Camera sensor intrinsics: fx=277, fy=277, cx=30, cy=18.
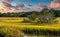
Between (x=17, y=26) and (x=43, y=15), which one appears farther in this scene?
(x=43, y=15)

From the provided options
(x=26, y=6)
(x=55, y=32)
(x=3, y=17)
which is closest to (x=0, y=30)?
(x=3, y=17)

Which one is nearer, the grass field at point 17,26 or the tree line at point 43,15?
the grass field at point 17,26

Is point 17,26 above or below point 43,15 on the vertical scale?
below

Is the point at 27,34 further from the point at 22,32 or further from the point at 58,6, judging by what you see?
the point at 58,6

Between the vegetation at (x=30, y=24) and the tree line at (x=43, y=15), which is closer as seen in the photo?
the vegetation at (x=30, y=24)

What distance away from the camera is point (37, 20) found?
344 inches

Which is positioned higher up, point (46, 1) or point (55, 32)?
point (46, 1)

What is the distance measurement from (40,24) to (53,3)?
30.9 inches

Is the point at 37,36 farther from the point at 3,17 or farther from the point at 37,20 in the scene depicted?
the point at 3,17

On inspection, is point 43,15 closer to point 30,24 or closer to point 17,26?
point 30,24

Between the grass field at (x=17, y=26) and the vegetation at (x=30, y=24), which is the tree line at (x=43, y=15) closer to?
the vegetation at (x=30, y=24)

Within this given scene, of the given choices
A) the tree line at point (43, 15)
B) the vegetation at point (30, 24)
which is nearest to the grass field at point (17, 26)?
the vegetation at point (30, 24)

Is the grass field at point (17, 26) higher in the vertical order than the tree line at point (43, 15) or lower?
lower

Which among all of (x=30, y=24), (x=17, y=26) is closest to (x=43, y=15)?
(x=30, y=24)
